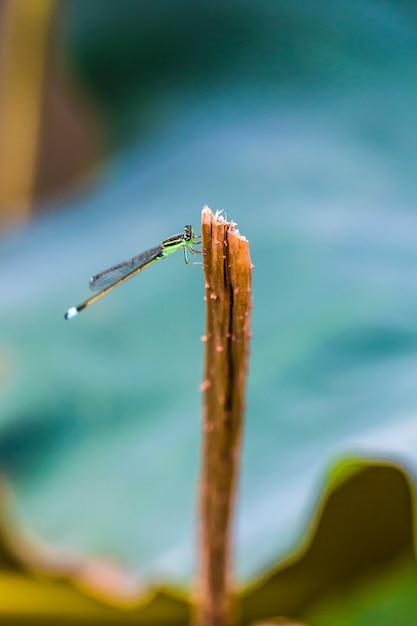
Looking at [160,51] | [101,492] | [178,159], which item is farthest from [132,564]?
[160,51]

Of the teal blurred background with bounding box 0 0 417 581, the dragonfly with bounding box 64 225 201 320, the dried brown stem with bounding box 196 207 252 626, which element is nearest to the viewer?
the dried brown stem with bounding box 196 207 252 626

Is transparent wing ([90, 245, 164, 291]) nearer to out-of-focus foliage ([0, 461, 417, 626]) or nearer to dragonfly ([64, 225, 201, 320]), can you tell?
dragonfly ([64, 225, 201, 320])

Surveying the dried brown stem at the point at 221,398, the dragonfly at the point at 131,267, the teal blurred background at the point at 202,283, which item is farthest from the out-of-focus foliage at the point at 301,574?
the dragonfly at the point at 131,267

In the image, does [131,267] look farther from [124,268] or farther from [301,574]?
[301,574]

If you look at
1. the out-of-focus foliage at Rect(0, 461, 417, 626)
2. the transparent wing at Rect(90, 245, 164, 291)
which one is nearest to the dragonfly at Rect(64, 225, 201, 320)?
the transparent wing at Rect(90, 245, 164, 291)

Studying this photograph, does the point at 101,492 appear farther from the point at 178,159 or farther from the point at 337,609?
the point at 178,159

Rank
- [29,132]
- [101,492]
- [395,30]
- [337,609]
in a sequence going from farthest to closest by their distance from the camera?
[29,132] < [395,30] < [101,492] < [337,609]
